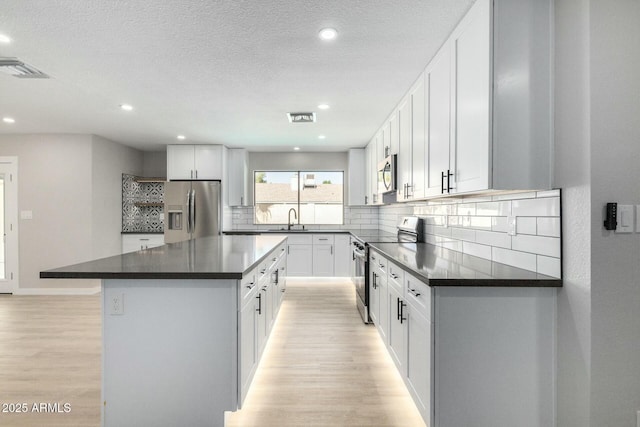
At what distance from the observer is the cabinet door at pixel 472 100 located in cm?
180

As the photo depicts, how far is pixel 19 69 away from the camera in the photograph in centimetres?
275

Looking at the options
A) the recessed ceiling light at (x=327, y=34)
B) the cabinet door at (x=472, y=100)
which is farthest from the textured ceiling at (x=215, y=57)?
the cabinet door at (x=472, y=100)

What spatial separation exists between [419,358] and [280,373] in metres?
1.20

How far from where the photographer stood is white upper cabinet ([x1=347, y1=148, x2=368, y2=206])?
6.24 meters

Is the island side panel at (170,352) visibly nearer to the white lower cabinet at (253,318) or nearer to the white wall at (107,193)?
the white lower cabinet at (253,318)

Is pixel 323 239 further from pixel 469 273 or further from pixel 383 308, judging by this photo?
pixel 469 273

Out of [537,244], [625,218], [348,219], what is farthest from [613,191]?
[348,219]

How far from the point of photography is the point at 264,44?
7.83 ft

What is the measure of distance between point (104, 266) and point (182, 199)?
402 cm

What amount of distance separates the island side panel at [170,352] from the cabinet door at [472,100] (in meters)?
1.44

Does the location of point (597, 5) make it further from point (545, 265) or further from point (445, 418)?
point (445, 418)

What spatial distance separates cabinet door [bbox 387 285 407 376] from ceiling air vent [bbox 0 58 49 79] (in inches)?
130

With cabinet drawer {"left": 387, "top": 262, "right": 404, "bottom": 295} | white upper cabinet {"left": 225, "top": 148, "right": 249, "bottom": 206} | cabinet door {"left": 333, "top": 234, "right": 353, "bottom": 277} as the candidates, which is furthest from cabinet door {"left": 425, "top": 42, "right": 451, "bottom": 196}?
white upper cabinet {"left": 225, "top": 148, "right": 249, "bottom": 206}

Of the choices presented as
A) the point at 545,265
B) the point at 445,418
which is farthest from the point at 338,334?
the point at 545,265
